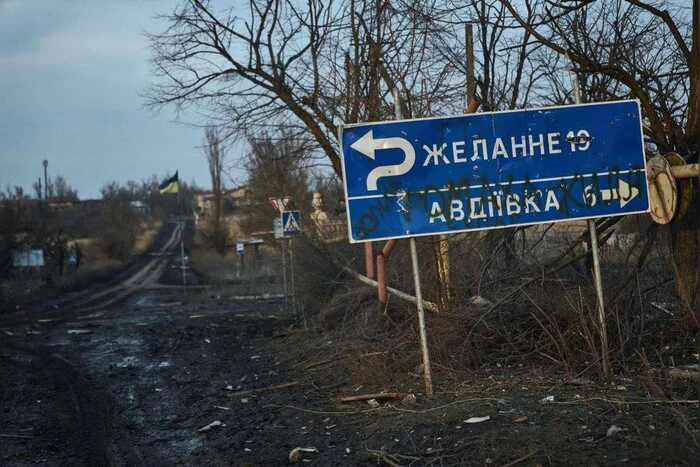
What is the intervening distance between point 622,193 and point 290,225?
11.2 metres

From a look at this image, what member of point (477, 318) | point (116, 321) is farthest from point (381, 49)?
point (116, 321)

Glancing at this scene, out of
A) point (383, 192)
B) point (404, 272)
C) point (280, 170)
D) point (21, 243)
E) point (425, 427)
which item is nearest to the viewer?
point (425, 427)

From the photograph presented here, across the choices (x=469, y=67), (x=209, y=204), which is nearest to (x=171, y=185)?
(x=469, y=67)

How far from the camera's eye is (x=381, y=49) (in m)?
13.7

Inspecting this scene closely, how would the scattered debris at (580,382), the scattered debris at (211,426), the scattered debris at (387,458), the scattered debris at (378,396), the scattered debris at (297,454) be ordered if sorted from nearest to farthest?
1. the scattered debris at (387,458)
2. the scattered debris at (297,454)
3. the scattered debris at (580,382)
4. the scattered debris at (378,396)
5. the scattered debris at (211,426)

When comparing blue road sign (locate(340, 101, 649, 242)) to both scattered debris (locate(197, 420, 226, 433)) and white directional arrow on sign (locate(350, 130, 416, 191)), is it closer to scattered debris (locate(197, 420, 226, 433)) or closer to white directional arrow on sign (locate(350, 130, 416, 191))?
white directional arrow on sign (locate(350, 130, 416, 191))

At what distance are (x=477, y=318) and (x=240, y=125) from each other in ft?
27.7

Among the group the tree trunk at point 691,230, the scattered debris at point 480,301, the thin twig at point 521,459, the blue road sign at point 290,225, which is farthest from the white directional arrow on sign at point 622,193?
the blue road sign at point 290,225

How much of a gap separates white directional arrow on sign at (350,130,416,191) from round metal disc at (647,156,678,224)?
87.2 inches

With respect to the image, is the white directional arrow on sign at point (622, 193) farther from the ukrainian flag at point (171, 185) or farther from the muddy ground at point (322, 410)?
the ukrainian flag at point (171, 185)

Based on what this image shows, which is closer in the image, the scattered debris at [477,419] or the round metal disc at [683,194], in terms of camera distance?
the scattered debris at [477,419]

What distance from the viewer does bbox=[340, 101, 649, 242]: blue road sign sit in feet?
25.2

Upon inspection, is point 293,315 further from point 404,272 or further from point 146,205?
point 146,205

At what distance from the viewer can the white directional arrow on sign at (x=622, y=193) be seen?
7.81 meters
